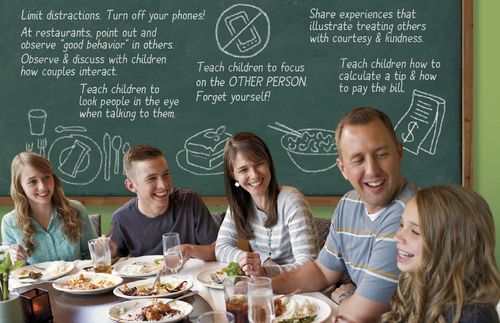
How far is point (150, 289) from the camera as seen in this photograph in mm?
2203

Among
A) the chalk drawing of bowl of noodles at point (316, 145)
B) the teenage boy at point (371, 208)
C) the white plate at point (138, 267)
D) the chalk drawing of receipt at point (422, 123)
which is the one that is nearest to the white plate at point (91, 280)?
the white plate at point (138, 267)

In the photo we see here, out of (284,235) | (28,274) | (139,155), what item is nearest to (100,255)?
(28,274)

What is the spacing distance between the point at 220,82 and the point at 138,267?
71.1 inches

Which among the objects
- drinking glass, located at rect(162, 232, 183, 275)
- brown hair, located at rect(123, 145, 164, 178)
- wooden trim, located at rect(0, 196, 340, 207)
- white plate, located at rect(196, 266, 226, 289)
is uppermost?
brown hair, located at rect(123, 145, 164, 178)

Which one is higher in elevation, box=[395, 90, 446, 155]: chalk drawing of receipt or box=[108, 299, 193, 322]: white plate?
box=[395, 90, 446, 155]: chalk drawing of receipt

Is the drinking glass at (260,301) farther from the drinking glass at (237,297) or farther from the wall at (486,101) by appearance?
the wall at (486,101)

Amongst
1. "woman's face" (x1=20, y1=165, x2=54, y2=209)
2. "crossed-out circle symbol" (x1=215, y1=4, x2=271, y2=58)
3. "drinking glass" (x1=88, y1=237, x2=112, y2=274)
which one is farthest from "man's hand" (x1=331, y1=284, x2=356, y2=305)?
"crossed-out circle symbol" (x1=215, y1=4, x2=271, y2=58)

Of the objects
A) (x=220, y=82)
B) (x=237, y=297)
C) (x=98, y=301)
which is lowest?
(x=98, y=301)

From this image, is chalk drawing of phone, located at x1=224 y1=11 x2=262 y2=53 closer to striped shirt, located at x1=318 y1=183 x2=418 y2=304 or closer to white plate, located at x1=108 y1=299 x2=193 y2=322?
striped shirt, located at x1=318 y1=183 x2=418 y2=304

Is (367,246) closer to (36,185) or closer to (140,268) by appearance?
(140,268)

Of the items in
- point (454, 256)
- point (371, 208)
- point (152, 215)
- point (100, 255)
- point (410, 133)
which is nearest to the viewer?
point (454, 256)

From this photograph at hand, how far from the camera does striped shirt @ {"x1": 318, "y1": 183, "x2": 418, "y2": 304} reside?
6.13 feet

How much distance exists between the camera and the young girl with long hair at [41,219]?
299cm

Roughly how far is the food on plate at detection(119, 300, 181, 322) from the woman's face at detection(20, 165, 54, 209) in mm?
1287
